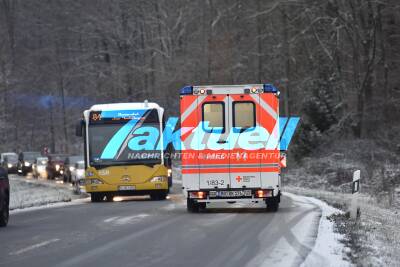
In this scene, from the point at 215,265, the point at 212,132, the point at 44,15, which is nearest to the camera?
the point at 215,265

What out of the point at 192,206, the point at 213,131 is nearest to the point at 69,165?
the point at 192,206

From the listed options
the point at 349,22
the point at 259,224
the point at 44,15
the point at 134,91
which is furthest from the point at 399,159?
the point at 44,15

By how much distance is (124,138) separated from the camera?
1179 inches

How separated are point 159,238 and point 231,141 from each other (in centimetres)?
659

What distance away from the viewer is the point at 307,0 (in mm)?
46625

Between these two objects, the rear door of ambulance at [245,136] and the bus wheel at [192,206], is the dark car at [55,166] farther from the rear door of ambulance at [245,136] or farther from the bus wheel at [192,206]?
the rear door of ambulance at [245,136]

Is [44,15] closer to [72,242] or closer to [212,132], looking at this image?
[212,132]

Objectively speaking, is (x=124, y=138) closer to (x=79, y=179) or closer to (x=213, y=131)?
(x=213, y=131)

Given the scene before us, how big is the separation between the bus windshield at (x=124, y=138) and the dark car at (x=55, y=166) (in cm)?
3119

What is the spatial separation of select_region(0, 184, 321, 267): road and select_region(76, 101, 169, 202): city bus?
617 centimetres

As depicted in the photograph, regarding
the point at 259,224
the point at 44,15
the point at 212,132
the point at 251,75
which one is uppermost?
the point at 44,15

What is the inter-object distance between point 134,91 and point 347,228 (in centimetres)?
5589

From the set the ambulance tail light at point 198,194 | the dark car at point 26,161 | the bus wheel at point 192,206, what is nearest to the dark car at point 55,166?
the dark car at point 26,161

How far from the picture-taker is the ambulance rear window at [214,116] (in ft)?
70.7
